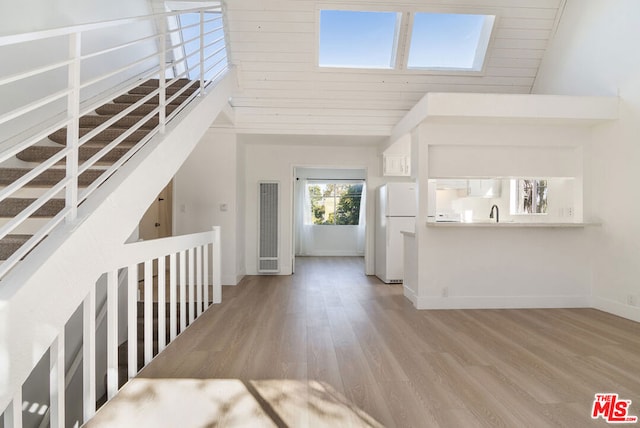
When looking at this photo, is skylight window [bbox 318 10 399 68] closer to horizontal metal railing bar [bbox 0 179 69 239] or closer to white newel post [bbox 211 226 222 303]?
white newel post [bbox 211 226 222 303]

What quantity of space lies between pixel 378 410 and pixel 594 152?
405 centimetres

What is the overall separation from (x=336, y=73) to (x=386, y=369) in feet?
12.3

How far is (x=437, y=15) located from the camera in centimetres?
440

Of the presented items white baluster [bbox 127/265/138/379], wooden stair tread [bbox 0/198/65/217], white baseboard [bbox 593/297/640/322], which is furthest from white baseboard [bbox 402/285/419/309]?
wooden stair tread [bbox 0/198/65/217]

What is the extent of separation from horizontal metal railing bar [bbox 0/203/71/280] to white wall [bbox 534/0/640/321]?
15.9 ft

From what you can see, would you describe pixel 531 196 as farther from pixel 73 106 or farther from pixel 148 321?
pixel 73 106

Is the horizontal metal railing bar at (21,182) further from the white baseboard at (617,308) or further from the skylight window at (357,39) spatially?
the white baseboard at (617,308)

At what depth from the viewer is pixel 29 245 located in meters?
1.39

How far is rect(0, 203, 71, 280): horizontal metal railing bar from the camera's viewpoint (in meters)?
1.27

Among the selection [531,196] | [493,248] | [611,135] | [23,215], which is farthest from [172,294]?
[531,196]

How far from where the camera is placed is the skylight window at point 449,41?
4410 mm

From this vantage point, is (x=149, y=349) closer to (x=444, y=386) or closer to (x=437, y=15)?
(x=444, y=386)

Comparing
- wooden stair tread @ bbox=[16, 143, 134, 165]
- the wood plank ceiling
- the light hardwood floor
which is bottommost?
the light hardwood floor

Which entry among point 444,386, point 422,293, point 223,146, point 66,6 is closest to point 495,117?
point 422,293
